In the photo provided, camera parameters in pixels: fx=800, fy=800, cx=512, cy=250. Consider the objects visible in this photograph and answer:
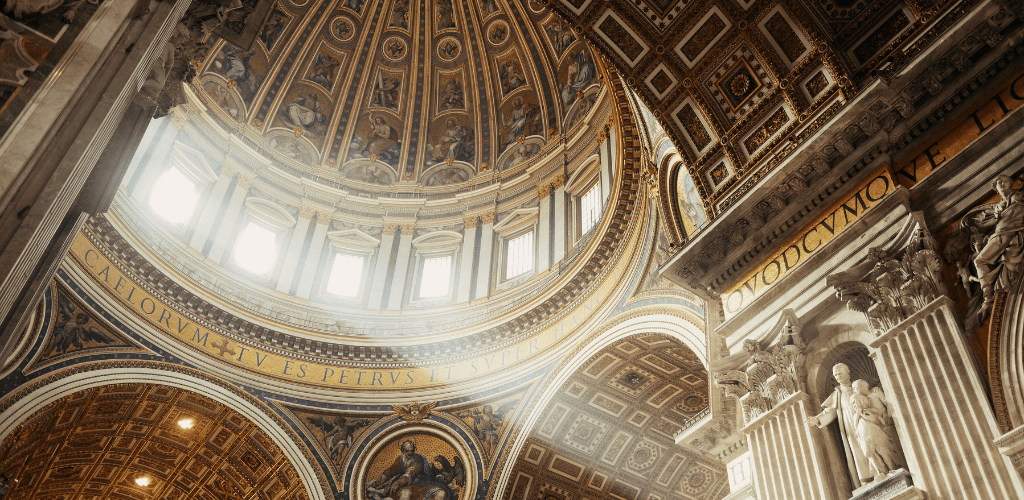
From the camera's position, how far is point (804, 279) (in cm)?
898

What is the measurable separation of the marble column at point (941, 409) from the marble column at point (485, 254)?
44.7ft

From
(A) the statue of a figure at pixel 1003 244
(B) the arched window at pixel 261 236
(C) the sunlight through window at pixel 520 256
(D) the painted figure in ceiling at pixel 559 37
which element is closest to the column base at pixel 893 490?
(A) the statue of a figure at pixel 1003 244

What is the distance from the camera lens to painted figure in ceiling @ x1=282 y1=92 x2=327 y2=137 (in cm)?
2380

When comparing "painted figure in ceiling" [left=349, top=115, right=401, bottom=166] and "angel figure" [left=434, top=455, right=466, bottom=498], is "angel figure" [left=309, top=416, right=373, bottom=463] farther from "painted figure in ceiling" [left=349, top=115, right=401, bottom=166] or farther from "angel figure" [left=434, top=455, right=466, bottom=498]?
"painted figure in ceiling" [left=349, top=115, right=401, bottom=166]

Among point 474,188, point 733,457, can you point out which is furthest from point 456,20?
point 733,457

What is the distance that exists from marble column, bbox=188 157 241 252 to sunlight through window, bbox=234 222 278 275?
0.91 m

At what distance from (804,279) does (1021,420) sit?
9.28 ft

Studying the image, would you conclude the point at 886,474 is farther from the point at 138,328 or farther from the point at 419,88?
the point at 419,88

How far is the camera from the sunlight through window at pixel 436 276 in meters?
21.6

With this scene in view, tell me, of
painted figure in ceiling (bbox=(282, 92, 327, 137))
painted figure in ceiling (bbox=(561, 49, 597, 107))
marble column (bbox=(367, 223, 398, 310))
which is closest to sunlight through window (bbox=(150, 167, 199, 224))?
painted figure in ceiling (bbox=(282, 92, 327, 137))

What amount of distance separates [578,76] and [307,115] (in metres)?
8.31

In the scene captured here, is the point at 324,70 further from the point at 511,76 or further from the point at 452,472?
the point at 452,472

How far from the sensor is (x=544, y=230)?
20.5 m

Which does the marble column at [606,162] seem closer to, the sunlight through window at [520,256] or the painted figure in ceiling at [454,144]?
the sunlight through window at [520,256]
